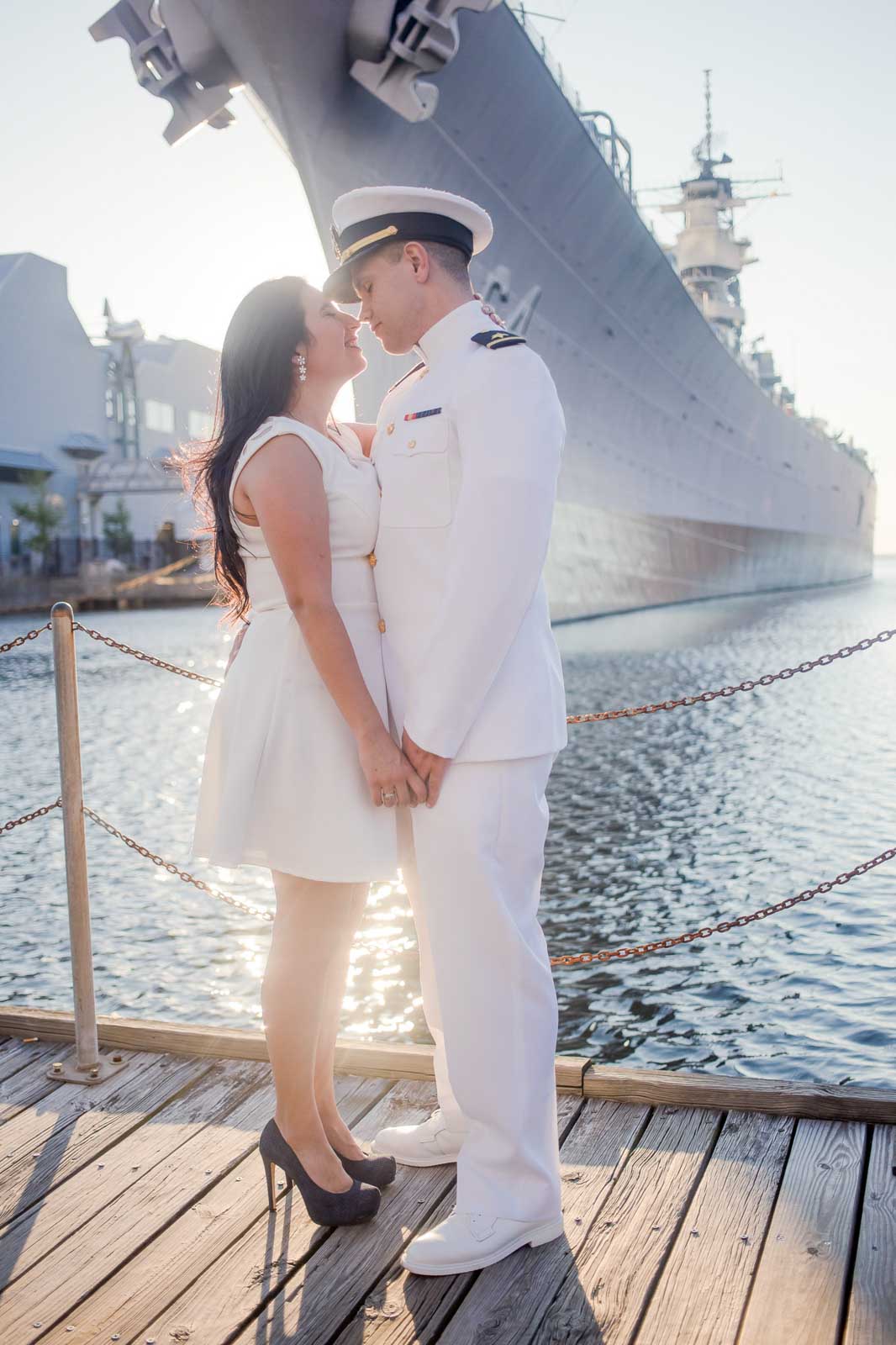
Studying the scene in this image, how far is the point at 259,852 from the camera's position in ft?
6.39

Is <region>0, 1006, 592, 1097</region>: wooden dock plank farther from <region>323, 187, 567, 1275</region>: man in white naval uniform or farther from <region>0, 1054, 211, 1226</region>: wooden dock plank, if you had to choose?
<region>323, 187, 567, 1275</region>: man in white naval uniform

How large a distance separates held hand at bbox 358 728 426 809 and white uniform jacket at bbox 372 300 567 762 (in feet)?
0.17

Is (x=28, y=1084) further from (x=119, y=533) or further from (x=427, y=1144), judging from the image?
(x=119, y=533)

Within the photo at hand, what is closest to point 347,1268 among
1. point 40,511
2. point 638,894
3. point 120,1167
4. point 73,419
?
point 120,1167

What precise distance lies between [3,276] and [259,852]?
133ft

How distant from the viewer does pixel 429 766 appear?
1.86 meters

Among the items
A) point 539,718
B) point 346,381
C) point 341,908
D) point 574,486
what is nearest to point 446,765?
point 539,718

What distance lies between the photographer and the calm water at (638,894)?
470cm

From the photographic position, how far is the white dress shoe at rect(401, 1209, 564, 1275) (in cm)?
182

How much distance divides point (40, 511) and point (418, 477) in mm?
35588

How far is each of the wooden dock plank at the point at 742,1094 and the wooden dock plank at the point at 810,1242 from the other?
0.03 meters

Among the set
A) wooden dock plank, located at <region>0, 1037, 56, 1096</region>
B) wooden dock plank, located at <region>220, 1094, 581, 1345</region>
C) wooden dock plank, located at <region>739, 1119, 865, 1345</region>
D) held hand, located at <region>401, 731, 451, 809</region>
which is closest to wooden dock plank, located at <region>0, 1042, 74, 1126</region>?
wooden dock plank, located at <region>0, 1037, 56, 1096</region>

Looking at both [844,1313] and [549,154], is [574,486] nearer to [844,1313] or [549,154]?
[549,154]

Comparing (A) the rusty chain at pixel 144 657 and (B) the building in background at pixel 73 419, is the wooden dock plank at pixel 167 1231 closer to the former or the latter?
(A) the rusty chain at pixel 144 657
